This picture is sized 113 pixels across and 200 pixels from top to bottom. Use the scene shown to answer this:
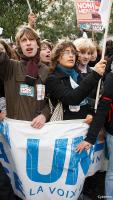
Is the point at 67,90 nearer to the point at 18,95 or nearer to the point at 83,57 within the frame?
the point at 18,95

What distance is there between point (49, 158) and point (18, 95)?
67 cm

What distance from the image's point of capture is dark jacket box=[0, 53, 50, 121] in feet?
13.3

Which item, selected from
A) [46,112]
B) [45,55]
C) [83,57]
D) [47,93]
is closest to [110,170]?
[46,112]

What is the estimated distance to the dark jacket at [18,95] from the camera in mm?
4047

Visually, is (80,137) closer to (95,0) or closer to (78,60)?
(78,60)

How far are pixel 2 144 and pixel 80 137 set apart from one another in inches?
33.4

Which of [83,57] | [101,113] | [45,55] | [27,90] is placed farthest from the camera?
[45,55]

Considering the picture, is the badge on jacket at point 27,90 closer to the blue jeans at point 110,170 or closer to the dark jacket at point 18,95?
the dark jacket at point 18,95

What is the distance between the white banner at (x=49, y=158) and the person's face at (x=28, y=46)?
2.21 feet

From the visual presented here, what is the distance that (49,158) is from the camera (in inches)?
157

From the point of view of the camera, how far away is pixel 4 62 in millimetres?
4020

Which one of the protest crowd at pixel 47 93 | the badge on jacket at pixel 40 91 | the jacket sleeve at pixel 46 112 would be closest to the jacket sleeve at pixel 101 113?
the protest crowd at pixel 47 93

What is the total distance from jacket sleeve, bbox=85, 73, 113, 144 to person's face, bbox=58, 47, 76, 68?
0.44 m

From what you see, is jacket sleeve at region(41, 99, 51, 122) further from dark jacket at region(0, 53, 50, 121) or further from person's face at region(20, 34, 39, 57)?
person's face at region(20, 34, 39, 57)
